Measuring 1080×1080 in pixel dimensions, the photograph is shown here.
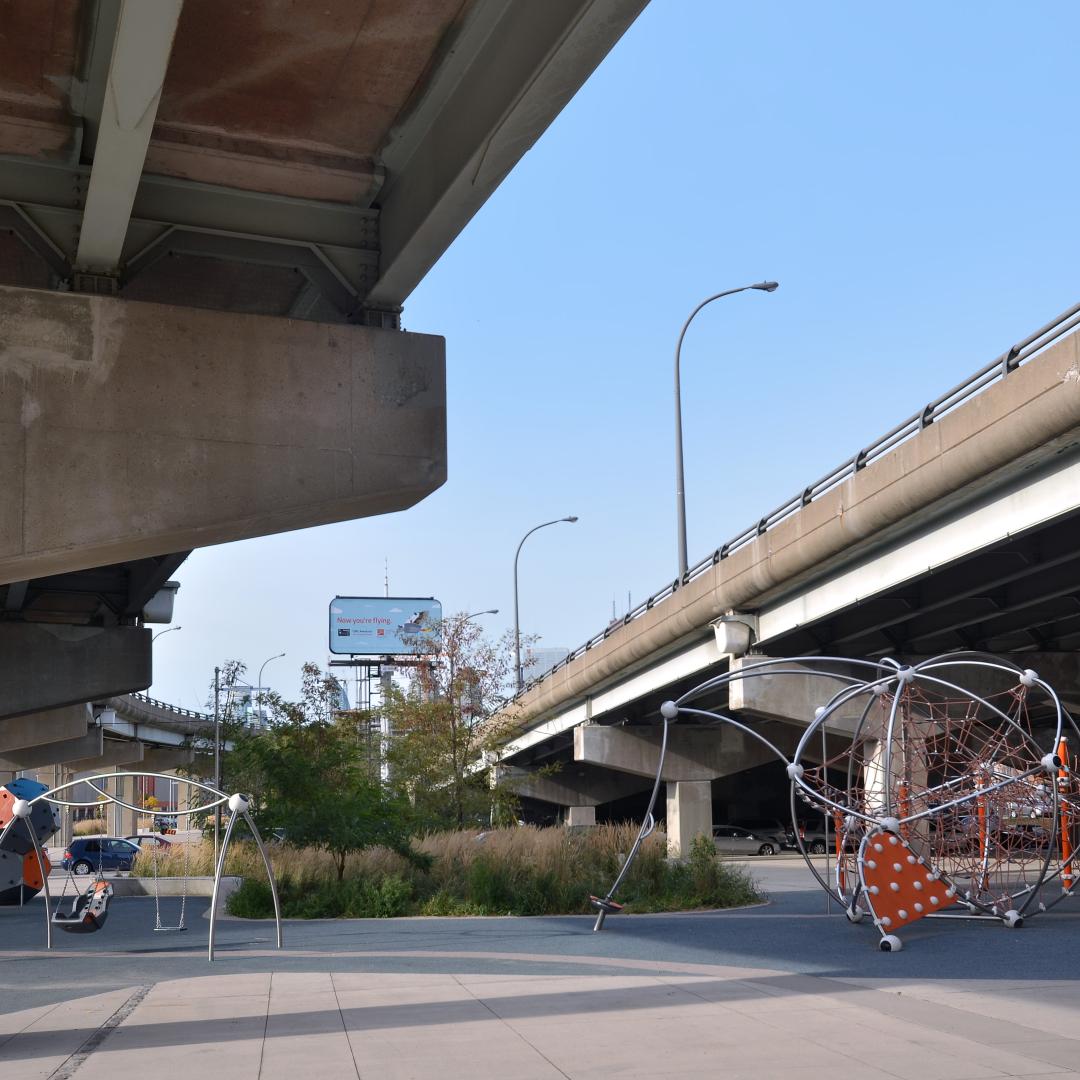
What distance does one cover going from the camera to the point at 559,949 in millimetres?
15672

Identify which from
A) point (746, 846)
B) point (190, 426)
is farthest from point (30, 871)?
point (746, 846)

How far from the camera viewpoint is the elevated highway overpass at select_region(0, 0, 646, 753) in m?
8.26

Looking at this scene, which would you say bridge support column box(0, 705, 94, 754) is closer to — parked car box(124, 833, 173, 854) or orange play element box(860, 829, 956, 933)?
parked car box(124, 833, 173, 854)

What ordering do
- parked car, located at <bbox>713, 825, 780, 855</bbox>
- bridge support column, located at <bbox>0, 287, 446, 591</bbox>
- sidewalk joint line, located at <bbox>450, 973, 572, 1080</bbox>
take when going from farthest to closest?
parked car, located at <bbox>713, 825, 780, 855</bbox>
bridge support column, located at <bbox>0, 287, 446, 591</bbox>
sidewalk joint line, located at <bbox>450, 973, 572, 1080</bbox>

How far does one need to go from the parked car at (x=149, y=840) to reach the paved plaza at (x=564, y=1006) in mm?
28203

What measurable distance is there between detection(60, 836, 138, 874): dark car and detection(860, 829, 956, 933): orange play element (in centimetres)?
3551

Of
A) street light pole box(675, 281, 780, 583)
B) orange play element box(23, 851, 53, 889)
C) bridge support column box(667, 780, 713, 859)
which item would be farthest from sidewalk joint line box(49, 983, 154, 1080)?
bridge support column box(667, 780, 713, 859)

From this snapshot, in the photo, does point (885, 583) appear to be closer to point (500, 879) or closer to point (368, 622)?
point (500, 879)

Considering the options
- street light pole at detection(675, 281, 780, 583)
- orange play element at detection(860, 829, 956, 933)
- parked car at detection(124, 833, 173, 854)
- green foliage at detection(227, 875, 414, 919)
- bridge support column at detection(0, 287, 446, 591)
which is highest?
street light pole at detection(675, 281, 780, 583)

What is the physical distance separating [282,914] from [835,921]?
31.4 ft

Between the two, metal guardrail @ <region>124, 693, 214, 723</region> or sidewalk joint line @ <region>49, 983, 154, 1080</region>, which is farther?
metal guardrail @ <region>124, 693, 214, 723</region>

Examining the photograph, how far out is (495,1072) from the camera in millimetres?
7871

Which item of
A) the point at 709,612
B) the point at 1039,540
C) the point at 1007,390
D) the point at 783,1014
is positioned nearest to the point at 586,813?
the point at 709,612

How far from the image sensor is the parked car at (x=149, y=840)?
45125 millimetres
